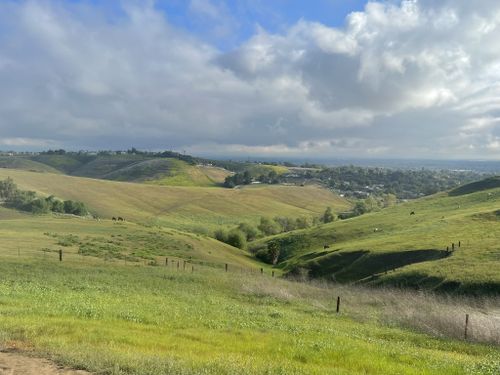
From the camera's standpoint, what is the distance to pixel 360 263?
212 feet

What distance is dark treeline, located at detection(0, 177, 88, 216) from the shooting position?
113838 millimetres

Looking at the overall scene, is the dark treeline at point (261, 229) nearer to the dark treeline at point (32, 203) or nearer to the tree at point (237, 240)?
the tree at point (237, 240)

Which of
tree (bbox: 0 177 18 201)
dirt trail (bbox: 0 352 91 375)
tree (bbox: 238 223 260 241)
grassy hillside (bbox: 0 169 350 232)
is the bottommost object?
tree (bbox: 238 223 260 241)

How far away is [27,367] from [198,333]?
7.72 m

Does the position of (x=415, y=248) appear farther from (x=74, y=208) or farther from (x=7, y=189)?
(x=7, y=189)

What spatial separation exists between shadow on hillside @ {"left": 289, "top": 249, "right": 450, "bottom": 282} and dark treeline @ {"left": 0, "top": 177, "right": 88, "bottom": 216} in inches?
2708

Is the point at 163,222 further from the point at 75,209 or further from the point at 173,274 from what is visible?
the point at 173,274

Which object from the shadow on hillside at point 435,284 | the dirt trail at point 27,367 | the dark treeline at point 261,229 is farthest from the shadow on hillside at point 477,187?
the dirt trail at point 27,367

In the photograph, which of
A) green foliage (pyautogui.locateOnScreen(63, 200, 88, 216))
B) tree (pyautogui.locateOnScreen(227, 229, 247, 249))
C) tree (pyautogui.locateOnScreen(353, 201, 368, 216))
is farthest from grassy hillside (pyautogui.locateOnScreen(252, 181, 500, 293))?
green foliage (pyautogui.locateOnScreen(63, 200, 88, 216))

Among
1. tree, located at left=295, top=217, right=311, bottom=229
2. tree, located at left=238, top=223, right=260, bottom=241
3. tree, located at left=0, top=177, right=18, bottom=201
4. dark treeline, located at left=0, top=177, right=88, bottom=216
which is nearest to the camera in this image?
dark treeline, located at left=0, top=177, right=88, bottom=216

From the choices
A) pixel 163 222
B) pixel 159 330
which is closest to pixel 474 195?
pixel 163 222

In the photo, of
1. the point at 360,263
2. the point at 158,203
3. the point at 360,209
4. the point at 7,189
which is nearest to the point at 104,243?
the point at 360,263

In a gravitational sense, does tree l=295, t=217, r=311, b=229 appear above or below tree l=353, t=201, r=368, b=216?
below

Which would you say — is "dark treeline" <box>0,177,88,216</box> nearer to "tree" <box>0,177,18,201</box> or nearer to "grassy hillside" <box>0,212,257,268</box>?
"tree" <box>0,177,18,201</box>
